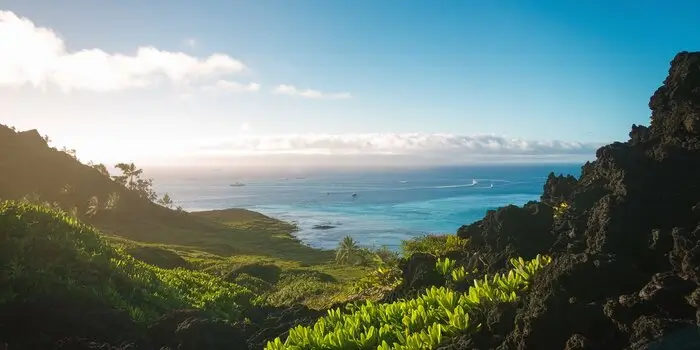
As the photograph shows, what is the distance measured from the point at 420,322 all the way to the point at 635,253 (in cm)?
279

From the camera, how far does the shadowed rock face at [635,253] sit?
4.73 m

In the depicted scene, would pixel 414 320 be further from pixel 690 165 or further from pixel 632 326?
pixel 690 165

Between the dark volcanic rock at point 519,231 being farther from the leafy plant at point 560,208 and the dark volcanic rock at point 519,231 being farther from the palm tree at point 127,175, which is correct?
the palm tree at point 127,175

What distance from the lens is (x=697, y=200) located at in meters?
6.00

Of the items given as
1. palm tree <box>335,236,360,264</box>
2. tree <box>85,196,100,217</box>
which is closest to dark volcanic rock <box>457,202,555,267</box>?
palm tree <box>335,236,360,264</box>

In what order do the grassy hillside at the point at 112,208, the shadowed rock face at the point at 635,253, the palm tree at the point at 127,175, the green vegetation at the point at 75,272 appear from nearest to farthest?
the shadowed rock face at the point at 635,253, the green vegetation at the point at 75,272, the grassy hillside at the point at 112,208, the palm tree at the point at 127,175

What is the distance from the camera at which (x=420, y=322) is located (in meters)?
6.46

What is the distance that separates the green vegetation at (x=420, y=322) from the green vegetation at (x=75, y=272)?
6.96 meters

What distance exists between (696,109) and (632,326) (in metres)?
3.86

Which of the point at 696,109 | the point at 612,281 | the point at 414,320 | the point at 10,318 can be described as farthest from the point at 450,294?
the point at 10,318

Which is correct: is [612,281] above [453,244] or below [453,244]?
above

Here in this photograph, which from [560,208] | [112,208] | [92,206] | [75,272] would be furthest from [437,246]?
[112,208]

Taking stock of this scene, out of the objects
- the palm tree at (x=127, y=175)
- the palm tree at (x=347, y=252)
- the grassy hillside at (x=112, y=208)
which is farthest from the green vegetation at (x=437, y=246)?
the palm tree at (x=127, y=175)

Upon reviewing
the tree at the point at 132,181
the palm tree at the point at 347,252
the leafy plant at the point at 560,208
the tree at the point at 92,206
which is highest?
the leafy plant at the point at 560,208
